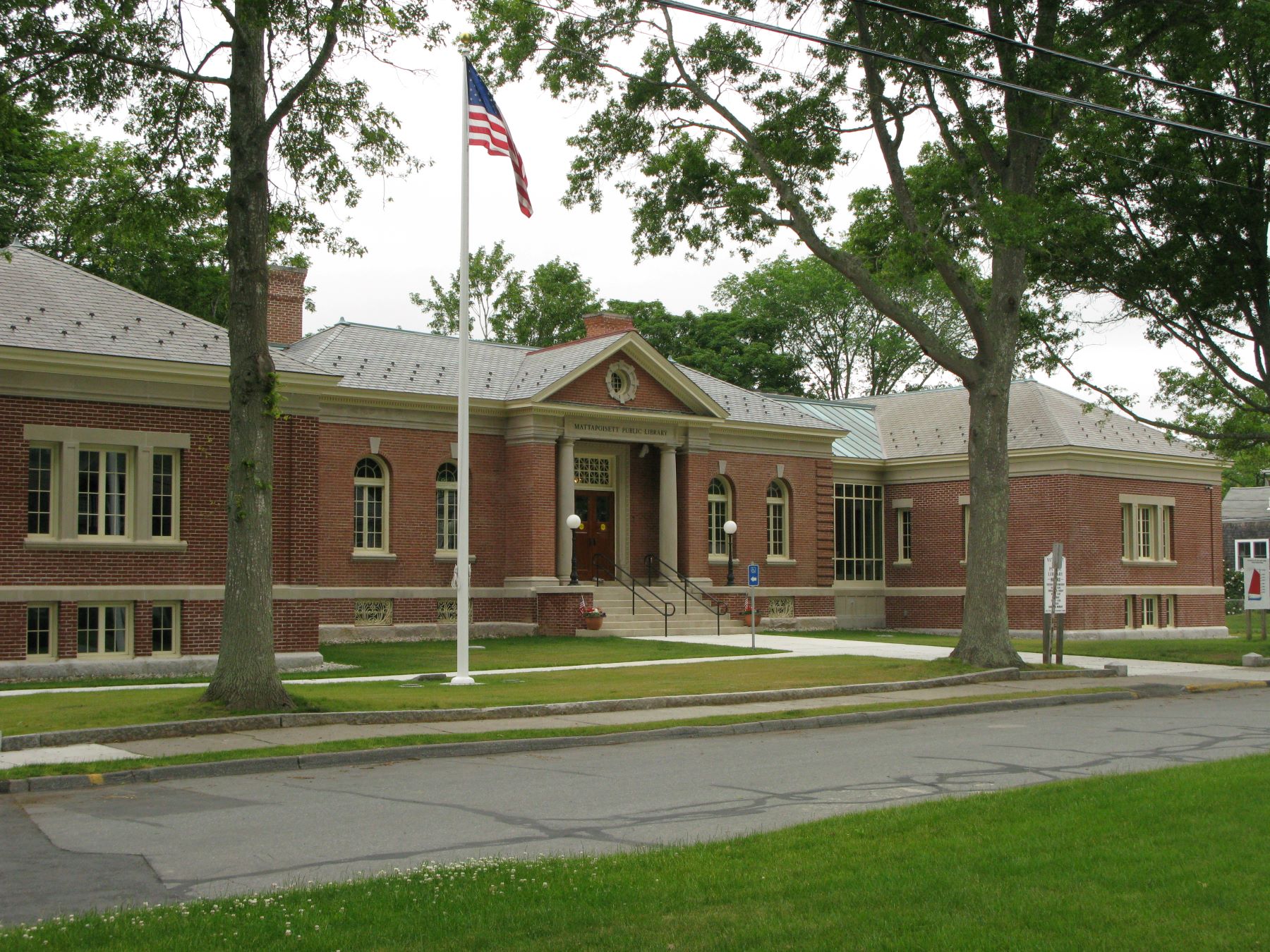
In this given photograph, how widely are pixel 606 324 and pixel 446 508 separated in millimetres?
8031

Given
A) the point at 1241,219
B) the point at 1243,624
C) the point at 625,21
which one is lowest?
the point at 1243,624

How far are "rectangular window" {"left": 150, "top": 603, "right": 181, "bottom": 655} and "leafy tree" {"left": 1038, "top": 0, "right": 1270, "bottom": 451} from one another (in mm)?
17874

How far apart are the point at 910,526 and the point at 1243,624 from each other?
14.4m

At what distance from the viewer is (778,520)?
38.3m

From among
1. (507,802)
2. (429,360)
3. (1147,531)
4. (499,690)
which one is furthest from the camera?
(1147,531)

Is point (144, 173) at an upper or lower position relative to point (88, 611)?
upper

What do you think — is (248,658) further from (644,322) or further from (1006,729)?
(644,322)

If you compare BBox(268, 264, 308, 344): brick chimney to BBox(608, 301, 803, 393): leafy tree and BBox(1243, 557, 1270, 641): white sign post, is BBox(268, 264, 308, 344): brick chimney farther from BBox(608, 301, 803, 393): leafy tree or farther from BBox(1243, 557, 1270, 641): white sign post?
BBox(608, 301, 803, 393): leafy tree

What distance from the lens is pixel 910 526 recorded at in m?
40.7

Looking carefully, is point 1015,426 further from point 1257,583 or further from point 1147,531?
point 1257,583

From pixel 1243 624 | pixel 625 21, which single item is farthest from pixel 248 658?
pixel 1243 624

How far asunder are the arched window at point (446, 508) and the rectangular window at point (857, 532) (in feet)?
43.0

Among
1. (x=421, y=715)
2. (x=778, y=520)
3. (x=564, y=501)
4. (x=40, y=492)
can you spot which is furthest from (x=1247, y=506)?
(x=421, y=715)

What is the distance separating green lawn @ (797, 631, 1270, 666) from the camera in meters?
27.9
